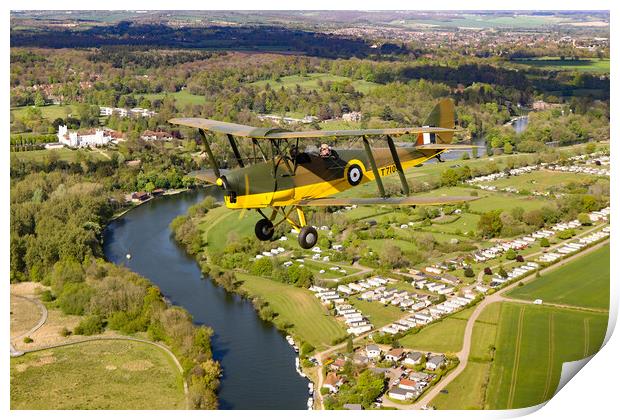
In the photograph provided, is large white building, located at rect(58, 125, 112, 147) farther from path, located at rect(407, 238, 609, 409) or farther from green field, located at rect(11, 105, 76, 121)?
path, located at rect(407, 238, 609, 409)

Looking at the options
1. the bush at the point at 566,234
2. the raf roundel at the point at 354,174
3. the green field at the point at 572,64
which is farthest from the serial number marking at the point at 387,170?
the green field at the point at 572,64

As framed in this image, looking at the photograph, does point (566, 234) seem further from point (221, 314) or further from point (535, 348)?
point (221, 314)

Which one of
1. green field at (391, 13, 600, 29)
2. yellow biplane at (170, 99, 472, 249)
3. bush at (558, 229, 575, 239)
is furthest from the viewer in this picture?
green field at (391, 13, 600, 29)

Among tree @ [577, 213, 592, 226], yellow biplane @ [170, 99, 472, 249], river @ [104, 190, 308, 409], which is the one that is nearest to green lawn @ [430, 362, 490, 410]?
river @ [104, 190, 308, 409]

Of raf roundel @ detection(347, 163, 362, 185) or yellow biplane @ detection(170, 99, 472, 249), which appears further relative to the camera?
raf roundel @ detection(347, 163, 362, 185)

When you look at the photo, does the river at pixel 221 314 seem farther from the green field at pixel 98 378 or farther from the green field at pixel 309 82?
the green field at pixel 309 82

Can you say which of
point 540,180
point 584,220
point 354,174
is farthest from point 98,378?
point 540,180
